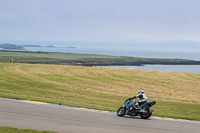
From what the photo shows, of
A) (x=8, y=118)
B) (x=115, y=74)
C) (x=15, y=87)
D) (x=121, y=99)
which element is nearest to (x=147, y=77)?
(x=115, y=74)

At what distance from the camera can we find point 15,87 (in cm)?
3506

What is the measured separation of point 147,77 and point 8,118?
3206cm

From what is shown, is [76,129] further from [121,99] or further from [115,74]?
[115,74]

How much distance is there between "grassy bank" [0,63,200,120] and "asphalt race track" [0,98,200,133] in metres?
4.27

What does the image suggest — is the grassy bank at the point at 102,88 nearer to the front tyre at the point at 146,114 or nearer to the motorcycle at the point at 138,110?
the motorcycle at the point at 138,110

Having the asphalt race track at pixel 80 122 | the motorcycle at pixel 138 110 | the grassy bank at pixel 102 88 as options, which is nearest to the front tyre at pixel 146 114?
the motorcycle at pixel 138 110

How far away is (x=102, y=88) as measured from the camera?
36.8 metres

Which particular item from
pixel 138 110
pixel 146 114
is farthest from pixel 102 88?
pixel 146 114

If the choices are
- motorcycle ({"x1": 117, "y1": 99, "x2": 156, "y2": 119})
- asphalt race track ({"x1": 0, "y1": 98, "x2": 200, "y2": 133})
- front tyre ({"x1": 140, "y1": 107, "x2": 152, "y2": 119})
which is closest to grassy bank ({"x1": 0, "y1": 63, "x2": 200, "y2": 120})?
asphalt race track ({"x1": 0, "y1": 98, "x2": 200, "y2": 133})

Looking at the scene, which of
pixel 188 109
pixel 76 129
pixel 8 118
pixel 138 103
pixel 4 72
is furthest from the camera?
pixel 4 72

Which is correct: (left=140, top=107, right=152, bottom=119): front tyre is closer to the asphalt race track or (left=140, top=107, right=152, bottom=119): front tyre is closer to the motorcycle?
the motorcycle

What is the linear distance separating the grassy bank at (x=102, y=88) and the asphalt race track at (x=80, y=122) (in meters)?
4.27

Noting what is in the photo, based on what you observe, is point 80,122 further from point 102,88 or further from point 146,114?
point 102,88

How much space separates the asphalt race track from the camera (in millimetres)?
14820
